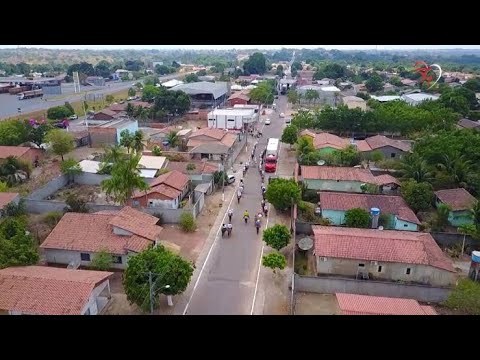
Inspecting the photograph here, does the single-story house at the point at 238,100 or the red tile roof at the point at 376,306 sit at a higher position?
the single-story house at the point at 238,100

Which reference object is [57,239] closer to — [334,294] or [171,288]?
[171,288]

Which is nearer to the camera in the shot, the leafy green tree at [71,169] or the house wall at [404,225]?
the house wall at [404,225]

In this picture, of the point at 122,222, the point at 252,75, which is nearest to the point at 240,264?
the point at 122,222

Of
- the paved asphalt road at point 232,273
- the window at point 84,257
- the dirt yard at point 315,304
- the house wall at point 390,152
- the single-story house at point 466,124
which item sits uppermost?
the single-story house at point 466,124

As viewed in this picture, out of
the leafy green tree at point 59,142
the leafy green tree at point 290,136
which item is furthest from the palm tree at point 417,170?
the leafy green tree at point 59,142

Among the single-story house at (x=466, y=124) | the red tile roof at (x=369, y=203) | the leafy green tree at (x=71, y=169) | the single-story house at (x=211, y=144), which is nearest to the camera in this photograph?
the red tile roof at (x=369, y=203)

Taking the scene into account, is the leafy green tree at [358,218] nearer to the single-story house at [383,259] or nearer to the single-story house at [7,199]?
the single-story house at [383,259]

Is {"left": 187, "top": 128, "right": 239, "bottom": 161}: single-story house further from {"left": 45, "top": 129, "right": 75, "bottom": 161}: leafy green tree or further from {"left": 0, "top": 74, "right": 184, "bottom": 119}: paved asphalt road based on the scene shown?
{"left": 0, "top": 74, "right": 184, "bottom": 119}: paved asphalt road
